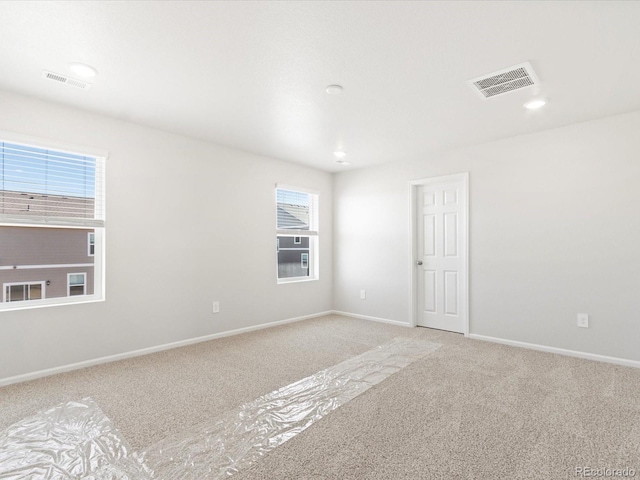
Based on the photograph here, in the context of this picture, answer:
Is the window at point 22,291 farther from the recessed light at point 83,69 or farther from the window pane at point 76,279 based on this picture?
the recessed light at point 83,69

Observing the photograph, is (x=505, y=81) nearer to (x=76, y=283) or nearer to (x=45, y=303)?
(x=76, y=283)

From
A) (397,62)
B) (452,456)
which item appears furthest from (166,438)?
(397,62)

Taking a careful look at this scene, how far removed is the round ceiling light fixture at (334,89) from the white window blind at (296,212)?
2354 millimetres

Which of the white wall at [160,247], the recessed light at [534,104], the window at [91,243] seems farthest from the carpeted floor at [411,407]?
the recessed light at [534,104]

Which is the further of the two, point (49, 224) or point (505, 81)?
point (49, 224)

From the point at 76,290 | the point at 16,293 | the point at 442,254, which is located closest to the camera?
the point at 16,293

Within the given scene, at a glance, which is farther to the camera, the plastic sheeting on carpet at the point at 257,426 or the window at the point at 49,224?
the window at the point at 49,224

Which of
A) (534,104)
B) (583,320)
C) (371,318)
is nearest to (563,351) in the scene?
(583,320)

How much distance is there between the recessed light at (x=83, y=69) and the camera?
241 centimetres

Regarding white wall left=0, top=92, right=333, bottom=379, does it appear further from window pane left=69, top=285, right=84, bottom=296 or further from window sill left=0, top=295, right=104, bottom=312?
window pane left=69, top=285, right=84, bottom=296

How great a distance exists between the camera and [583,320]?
3490mm

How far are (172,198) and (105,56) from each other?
5.70 feet

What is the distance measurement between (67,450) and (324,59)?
2.88 meters

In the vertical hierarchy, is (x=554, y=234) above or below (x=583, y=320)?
above
